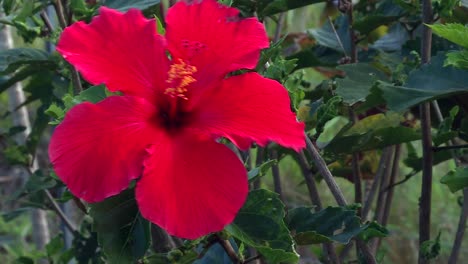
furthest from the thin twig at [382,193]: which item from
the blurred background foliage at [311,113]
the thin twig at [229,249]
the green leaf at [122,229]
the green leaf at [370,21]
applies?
the green leaf at [122,229]

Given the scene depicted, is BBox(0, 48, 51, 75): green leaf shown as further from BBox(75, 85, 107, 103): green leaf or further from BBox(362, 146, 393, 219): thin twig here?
BBox(362, 146, 393, 219): thin twig

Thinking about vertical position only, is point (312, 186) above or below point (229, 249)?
below

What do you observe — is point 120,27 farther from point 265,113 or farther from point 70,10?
point 70,10

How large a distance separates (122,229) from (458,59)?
0.48m

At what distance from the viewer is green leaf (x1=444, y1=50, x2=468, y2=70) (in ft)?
3.49

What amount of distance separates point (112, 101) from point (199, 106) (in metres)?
0.12

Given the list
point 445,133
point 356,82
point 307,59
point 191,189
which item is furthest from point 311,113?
point 191,189

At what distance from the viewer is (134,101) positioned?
93cm

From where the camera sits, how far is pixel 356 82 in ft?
4.38

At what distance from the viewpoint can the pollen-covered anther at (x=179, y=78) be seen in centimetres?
96

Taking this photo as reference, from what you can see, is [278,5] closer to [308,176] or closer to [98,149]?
[308,176]

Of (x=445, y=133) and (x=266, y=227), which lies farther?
(x=445, y=133)

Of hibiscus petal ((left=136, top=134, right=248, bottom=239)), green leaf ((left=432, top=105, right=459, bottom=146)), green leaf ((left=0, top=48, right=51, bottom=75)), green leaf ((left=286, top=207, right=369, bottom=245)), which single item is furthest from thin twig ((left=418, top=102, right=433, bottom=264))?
green leaf ((left=0, top=48, right=51, bottom=75))

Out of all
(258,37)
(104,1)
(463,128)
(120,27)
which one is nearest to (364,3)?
(463,128)
